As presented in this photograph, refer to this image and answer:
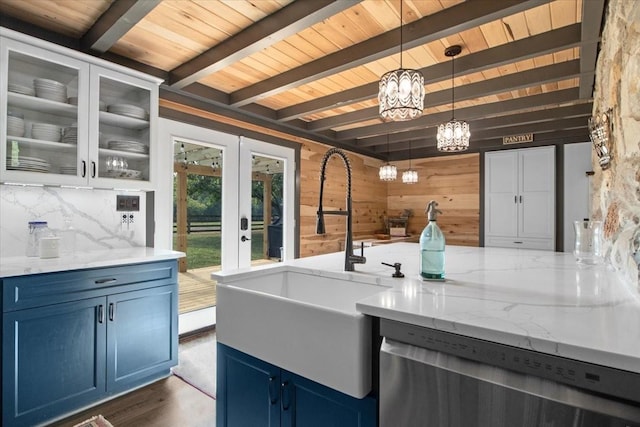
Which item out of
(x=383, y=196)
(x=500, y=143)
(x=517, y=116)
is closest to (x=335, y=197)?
(x=383, y=196)

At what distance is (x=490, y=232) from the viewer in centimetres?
502

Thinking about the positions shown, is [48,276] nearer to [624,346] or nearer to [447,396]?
[447,396]

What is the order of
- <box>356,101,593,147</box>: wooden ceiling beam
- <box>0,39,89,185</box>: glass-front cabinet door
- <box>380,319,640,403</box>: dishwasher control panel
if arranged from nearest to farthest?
<box>380,319,640,403</box>: dishwasher control panel → <box>0,39,89,185</box>: glass-front cabinet door → <box>356,101,593,147</box>: wooden ceiling beam

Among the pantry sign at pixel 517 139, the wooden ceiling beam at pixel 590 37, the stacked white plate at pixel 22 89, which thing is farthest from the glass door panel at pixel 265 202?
the pantry sign at pixel 517 139

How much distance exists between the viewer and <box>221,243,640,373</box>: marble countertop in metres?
0.72

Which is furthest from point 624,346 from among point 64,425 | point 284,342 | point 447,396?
point 64,425

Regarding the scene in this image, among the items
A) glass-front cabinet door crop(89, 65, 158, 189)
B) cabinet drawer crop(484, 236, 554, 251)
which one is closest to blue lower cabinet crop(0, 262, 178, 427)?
glass-front cabinet door crop(89, 65, 158, 189)

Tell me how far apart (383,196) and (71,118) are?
4.98 metres

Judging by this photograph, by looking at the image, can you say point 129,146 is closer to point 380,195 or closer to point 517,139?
point 380,195

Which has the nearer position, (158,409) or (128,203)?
(158,409)

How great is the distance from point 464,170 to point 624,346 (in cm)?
524

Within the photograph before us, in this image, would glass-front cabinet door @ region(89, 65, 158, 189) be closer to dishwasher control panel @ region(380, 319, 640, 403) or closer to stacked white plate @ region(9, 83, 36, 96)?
stacked white plate @ region(9, 83, 36, 96)

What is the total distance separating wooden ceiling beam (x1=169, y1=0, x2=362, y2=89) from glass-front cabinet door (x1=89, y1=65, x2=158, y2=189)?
35 cm

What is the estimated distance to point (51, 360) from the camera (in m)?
1.83
